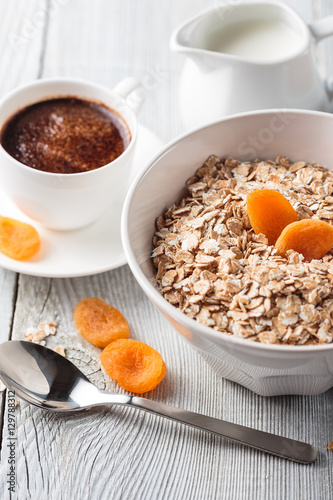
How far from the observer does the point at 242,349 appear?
0.90m

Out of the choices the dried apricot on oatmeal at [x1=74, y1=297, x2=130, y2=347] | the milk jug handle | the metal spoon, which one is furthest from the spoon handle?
the milk jug handle

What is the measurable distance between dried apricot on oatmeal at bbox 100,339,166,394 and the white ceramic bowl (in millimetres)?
126

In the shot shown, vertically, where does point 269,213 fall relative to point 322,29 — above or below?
below

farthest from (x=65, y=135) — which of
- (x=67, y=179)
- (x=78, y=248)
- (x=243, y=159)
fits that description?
(x=243, y=159)

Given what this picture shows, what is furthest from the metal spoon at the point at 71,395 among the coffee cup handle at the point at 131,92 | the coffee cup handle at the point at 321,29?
the coffee cup handle at the point at 321,29

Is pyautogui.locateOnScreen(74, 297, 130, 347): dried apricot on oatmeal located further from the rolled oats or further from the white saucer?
the rolled oats

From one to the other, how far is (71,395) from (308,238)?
Result: 539mm

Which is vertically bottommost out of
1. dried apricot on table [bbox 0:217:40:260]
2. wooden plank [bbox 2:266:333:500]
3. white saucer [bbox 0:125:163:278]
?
wooden plank [bbox 2:266:333:500]

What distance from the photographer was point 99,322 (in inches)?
48.3

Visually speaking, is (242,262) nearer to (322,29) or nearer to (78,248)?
(78,248)

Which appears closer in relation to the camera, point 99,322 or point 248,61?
point 99,322

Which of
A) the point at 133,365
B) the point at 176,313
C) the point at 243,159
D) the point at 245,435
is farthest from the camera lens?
the point at 243,159

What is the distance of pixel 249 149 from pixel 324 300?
432mm

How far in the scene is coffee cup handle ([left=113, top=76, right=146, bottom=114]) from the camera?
4.68 ft
